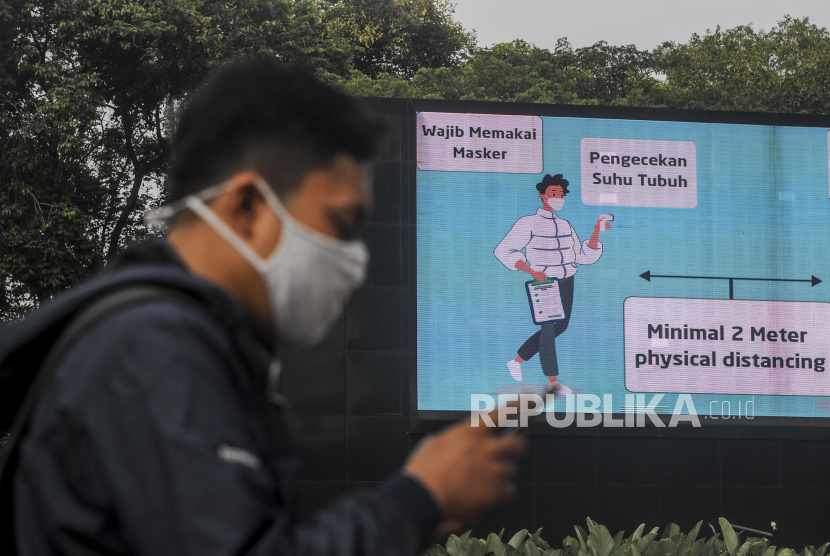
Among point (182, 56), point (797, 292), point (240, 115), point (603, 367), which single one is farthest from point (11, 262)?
point (240, 115)

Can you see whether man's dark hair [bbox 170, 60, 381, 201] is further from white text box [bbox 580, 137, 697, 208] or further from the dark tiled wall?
white text box [bbox 580, 137, 697, 208]

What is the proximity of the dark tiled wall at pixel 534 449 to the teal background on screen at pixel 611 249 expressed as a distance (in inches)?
10.6

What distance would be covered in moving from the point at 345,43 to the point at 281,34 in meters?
5.11

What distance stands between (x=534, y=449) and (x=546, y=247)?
1964 millimetres

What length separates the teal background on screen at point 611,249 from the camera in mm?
9445

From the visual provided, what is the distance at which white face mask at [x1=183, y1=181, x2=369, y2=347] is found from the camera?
1.28 meters

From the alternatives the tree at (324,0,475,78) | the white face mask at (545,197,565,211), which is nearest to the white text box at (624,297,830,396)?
the white face mask at (545,197,565,211)

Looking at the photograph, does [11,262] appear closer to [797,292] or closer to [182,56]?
[182,56]

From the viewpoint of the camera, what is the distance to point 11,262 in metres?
17.3

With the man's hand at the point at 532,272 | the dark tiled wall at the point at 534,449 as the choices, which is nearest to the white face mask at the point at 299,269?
the dark tiled wall at the point at 534,449

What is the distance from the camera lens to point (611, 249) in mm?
9656

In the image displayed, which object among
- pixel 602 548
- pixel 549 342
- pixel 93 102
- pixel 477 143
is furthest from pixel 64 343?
pixel 93 102

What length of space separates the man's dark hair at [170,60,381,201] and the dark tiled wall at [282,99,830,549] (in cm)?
807

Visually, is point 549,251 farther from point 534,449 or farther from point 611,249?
point 534,449
